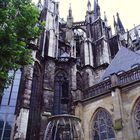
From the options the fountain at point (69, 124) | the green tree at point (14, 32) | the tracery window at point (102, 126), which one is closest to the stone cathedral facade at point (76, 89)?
the tracery window at point (102, 126)

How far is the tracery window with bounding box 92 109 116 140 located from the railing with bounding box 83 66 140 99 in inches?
47.4

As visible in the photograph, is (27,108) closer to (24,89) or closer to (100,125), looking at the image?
(24,89)

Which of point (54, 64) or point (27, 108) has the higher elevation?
point (54, 64)

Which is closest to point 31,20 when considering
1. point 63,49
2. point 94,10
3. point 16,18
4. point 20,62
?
point 16,18

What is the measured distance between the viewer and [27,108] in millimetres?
14141

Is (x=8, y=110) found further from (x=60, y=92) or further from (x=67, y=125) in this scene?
(x=67, y=125)

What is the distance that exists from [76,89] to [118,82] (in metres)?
3.39

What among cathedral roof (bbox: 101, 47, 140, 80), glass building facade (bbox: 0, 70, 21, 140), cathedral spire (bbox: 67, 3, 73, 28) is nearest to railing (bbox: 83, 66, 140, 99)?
cathedral roof (bbox: 101, 47, 140, 80)

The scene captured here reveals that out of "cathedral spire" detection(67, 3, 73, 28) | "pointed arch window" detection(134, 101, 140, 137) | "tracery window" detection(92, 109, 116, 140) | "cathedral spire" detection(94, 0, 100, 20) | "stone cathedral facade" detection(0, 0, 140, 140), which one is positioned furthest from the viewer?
"cathedral spire" detection(94, 0, 100, 20)

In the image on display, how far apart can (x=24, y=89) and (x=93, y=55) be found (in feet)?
33.6

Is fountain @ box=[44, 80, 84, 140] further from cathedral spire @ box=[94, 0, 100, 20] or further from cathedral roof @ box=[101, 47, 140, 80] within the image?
cathedral spire @ box=[94, 0, 100, 20]

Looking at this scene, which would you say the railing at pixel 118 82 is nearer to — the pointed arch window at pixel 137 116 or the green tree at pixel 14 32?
the pointed arch window at pixel 137 116

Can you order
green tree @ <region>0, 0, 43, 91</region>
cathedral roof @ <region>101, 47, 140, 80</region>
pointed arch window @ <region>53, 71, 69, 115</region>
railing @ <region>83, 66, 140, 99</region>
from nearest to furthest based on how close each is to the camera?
1. green tree @ <region>0, 0, 43, 91</region>
2. railing @ <region>83, 66, 140, 99</region>
3. cathedral roof @ <region>101, 47, 140, 80</region>
4. pointed arch window @ <region>53, 71, 69, 115</region>

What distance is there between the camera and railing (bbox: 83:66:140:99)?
11.8m
